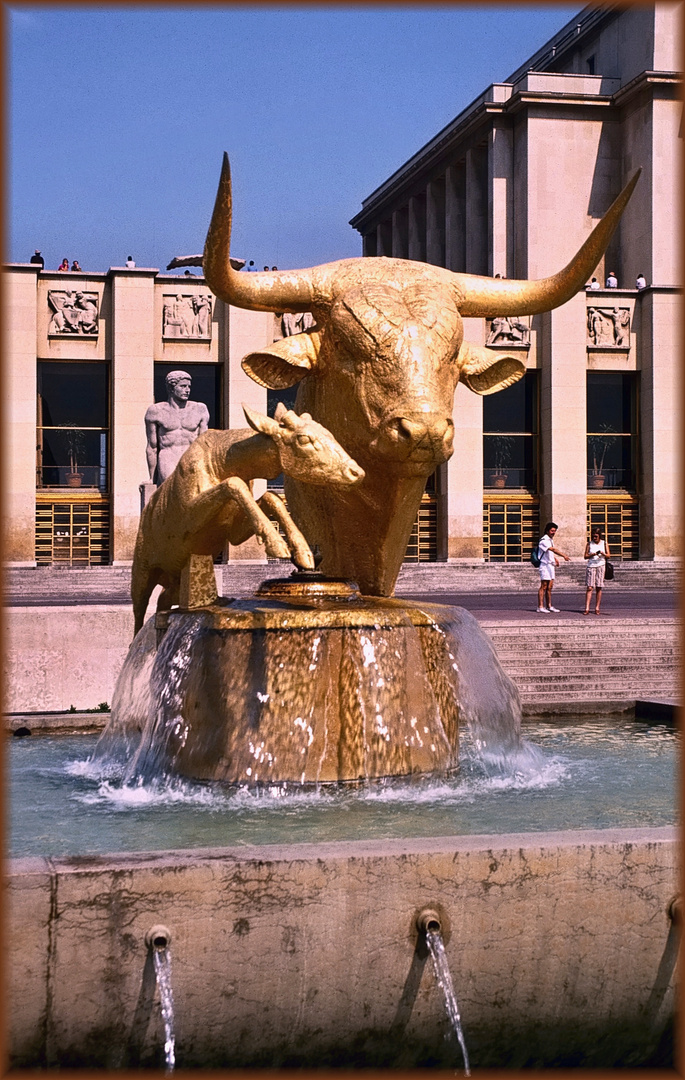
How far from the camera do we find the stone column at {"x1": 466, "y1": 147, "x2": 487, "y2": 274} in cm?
4906

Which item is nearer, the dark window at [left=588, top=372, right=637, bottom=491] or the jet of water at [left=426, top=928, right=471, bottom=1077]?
the jet of water at [left=426, top=928, right=471, bottom=1077]

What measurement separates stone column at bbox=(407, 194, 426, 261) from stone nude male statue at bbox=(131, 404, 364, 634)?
50.5 metres

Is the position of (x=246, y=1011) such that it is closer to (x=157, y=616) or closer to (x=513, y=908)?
(x=513, y=908)

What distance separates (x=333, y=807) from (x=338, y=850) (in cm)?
190

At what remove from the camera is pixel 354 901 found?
385 centimetres

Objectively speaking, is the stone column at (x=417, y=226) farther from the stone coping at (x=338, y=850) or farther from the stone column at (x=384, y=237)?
the stone coping at (x=338, y=850)

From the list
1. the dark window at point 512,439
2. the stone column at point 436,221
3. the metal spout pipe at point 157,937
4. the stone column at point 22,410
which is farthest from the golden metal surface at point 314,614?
the stone column at point 436,221

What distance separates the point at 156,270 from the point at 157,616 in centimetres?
3088

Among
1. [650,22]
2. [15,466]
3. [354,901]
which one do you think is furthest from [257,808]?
[650,22]

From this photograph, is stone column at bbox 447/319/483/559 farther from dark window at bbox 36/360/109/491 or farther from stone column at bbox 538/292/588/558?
dark window at bbox 36/360/109/491

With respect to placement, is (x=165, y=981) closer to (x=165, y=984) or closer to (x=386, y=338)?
(x=165, y=984)

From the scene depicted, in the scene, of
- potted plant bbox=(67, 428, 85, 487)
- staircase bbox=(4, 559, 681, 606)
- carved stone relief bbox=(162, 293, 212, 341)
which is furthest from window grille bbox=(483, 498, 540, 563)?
potted plant bbox=(67, 428, 85, 487)

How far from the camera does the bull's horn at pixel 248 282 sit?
21.1ft

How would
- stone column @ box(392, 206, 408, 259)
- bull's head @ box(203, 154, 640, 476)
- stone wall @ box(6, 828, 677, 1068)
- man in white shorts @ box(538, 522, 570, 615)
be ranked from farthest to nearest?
1. stone column @ box(392, 206, 408, 259)
2. man in white shorts @ box(538, 522, 570, 615)
3. bull's head @ box(203, 154, 640, 476)
4. stone wall @ box(6, 828, 677, 1068)
